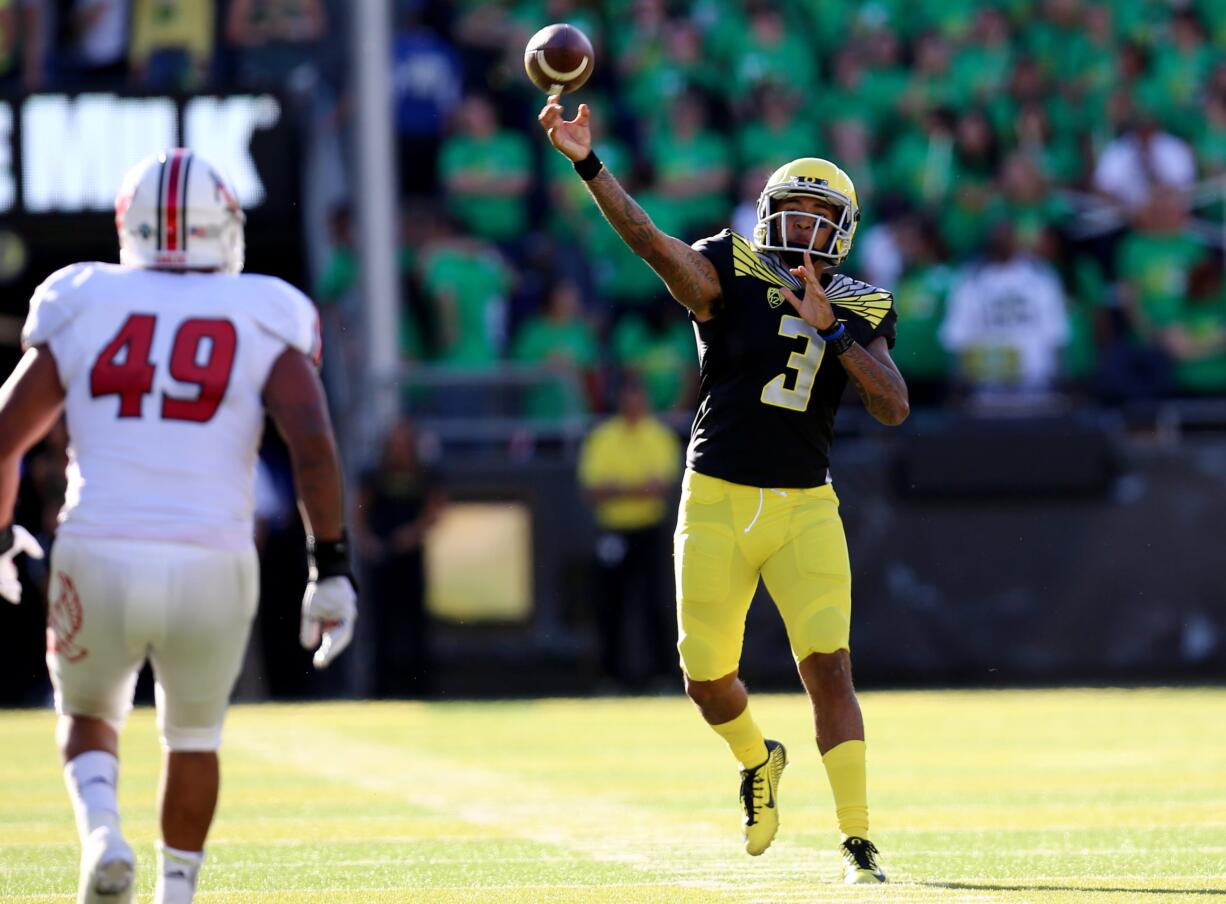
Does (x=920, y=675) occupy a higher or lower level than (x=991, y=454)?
lower

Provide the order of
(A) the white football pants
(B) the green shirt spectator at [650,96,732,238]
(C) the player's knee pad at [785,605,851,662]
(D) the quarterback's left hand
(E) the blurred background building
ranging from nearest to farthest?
(A) the white football pants → (D) the quarterback's left hand → (C) the player's knee pad at [785,605,851,662] → (E) the blurred background building → (B) the green shirt spectator at [650,96,732,238]

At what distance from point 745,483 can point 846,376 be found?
1.34 ft

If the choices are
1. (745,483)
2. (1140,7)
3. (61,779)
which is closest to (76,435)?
(745,483)

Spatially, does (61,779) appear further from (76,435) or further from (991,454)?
(991,454)

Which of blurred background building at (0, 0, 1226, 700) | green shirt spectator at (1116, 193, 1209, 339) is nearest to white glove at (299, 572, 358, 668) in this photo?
blurred background building at (0, 0, 1226, 700)

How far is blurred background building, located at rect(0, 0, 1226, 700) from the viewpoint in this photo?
13.3 m

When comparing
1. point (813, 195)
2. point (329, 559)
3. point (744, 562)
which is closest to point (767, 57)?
point (813, 195)

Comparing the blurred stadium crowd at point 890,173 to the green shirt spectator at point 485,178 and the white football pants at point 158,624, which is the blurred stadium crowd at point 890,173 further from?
the white football pants at point 158,624

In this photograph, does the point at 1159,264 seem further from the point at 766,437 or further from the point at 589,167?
the point at 589,167

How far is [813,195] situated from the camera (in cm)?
618

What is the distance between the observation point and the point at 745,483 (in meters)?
6.16

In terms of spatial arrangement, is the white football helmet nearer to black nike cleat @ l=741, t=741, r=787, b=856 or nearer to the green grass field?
the green grass field

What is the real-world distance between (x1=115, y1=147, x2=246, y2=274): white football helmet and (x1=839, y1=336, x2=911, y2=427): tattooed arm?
A: 1864 millimetres

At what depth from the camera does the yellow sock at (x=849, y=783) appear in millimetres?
5918
